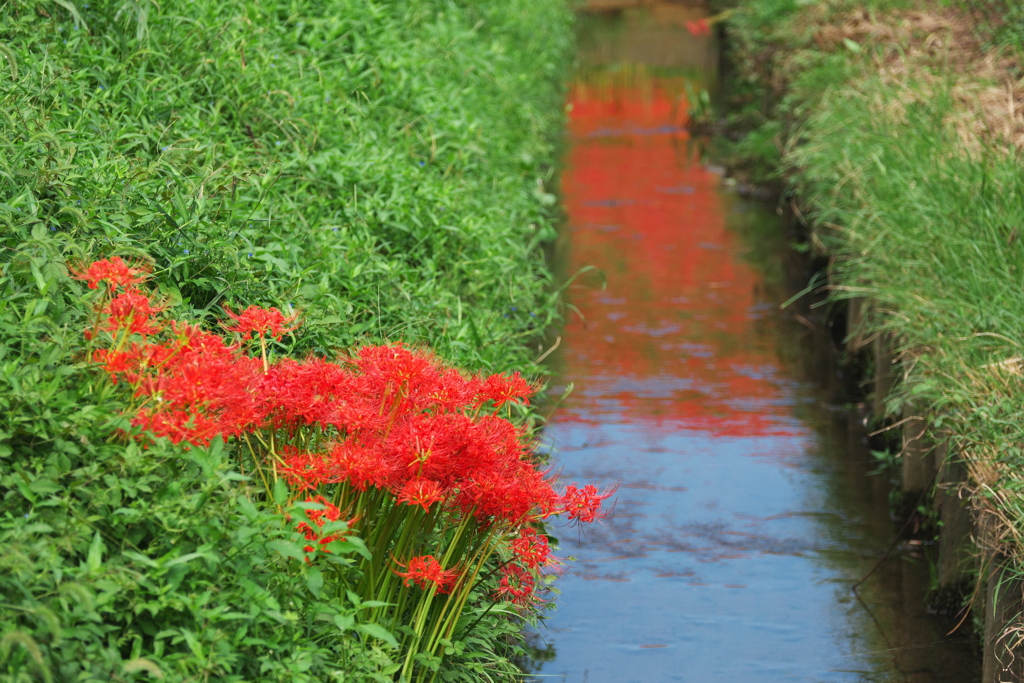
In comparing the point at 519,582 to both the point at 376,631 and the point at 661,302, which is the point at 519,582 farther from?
the point at 661,302

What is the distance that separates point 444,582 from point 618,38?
17603mm

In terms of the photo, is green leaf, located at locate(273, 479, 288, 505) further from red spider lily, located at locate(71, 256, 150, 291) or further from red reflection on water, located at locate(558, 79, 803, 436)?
red reflection on water, located at locate(558, 79, 803, 436)

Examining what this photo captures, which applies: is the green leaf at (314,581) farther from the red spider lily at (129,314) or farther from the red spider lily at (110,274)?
the red spider lily at (110,274)

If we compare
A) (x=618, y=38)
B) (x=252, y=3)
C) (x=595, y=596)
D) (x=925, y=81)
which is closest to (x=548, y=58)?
(x=925, y=81)

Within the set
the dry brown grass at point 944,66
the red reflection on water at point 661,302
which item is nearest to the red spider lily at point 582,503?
the red reflection on water at point 661,302

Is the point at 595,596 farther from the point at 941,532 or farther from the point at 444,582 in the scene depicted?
the point at 444,582

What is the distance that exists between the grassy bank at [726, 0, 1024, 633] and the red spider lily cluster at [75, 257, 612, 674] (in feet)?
4.66

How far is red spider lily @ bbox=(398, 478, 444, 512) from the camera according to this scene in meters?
2.58

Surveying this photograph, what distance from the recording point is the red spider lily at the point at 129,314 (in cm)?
259

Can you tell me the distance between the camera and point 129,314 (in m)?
2.61

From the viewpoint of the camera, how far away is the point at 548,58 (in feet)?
36.4

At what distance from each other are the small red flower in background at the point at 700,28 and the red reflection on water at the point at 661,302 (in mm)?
6722

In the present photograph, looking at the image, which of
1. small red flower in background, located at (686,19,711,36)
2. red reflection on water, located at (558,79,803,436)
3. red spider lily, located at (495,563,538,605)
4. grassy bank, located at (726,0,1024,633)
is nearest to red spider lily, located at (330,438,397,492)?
red spider lily, located at (495,563,538,605)

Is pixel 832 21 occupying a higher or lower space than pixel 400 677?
higher
